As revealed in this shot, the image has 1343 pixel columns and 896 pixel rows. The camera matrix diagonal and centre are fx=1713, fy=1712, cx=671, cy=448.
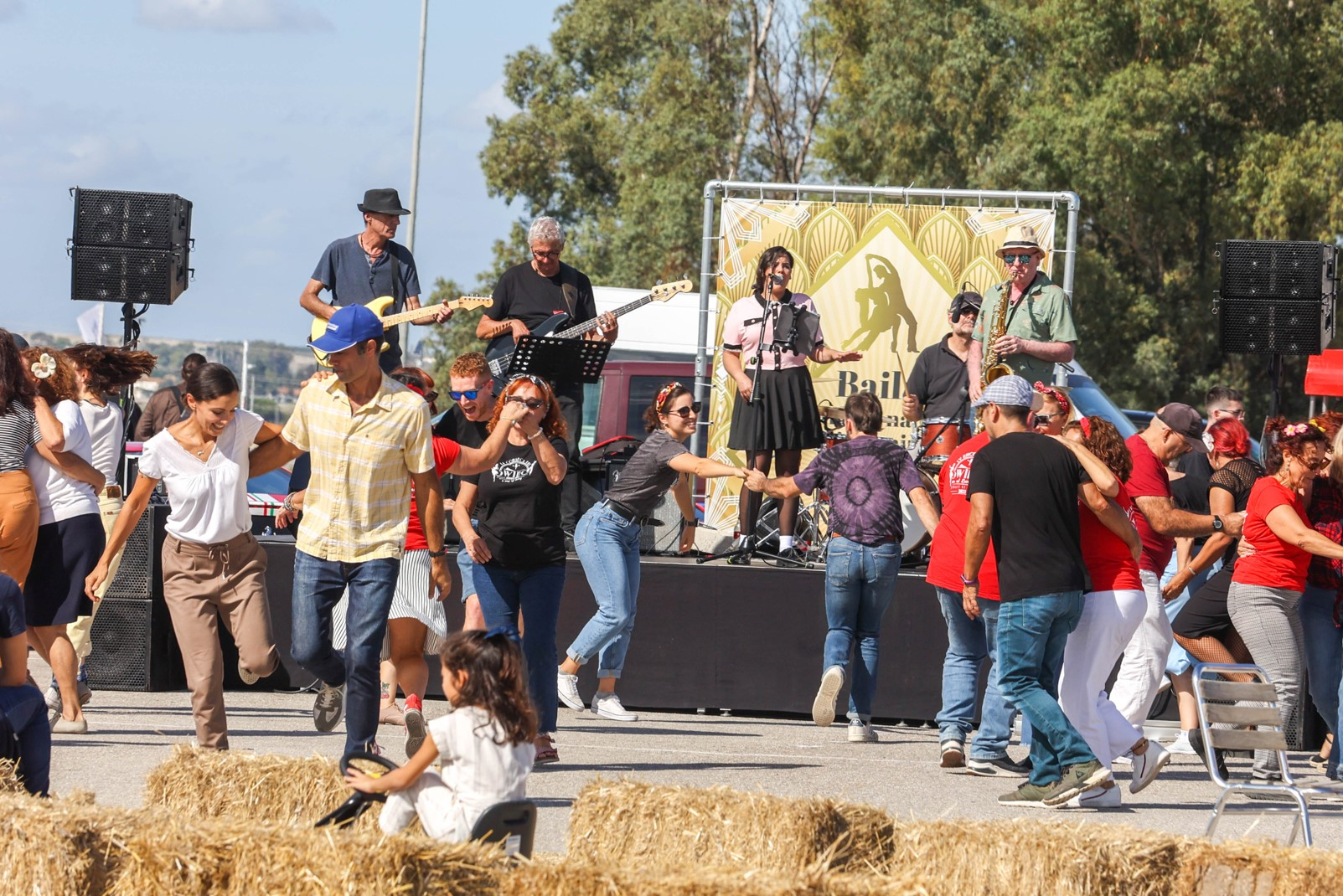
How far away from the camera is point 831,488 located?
8.96 m

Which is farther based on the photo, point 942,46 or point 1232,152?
point 942,46

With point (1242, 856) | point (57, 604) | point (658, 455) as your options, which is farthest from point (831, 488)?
point (1242, 856)

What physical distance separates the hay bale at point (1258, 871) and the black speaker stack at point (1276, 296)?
25.7 ft

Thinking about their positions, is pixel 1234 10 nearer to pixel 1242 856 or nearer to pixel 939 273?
pixel 939 273

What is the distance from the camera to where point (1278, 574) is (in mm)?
8234

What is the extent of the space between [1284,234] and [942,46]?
22.6 feet

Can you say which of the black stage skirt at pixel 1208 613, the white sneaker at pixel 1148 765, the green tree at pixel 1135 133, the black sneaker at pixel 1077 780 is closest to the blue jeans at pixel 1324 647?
the black stage skirt at pixel 1208 613

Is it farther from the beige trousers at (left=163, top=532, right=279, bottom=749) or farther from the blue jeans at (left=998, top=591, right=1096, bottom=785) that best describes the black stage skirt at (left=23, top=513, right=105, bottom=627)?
the blue jeans at (left=998, top=591, right=1096, bottom=785)

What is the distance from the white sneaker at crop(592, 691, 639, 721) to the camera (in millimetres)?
9828

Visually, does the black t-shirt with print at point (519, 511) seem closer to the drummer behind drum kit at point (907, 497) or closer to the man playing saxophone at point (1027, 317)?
the drummer behind drum kit at point (907, 497)

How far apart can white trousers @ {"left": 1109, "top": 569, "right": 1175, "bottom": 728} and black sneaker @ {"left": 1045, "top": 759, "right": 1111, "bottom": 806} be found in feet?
2.54

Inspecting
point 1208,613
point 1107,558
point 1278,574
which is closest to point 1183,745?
point 1208,613

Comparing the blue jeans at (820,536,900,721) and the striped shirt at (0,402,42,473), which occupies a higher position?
the striped shirt at (0,402,42,473)

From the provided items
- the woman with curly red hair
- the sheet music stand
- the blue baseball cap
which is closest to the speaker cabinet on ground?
the sheet music stand
